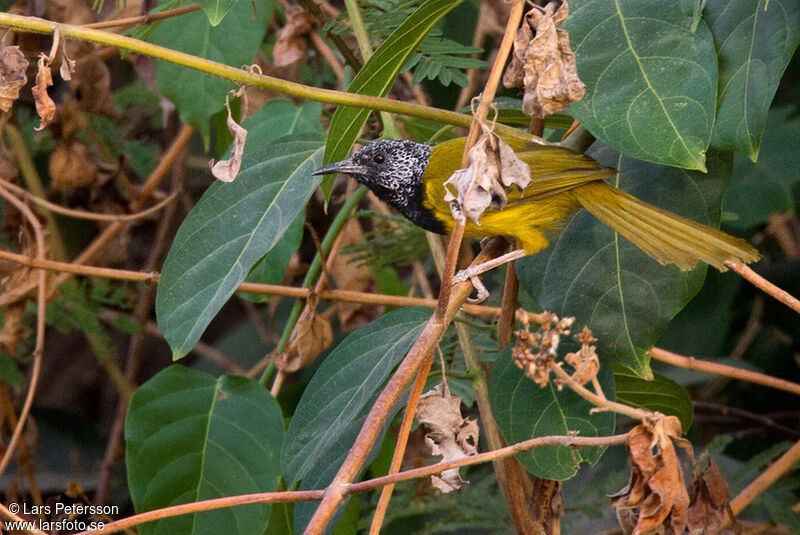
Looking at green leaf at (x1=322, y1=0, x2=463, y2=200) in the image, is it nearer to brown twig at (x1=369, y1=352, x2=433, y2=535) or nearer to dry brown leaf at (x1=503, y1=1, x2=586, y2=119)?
dry brown leaf at (x1=503, y1=1, x2=586, y2=119)

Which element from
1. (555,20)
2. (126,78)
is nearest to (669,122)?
(555,20)

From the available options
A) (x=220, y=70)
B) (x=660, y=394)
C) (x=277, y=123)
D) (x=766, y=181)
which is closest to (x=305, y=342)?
(x=277, y=123)

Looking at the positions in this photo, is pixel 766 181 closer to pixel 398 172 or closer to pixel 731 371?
pixel 731 371

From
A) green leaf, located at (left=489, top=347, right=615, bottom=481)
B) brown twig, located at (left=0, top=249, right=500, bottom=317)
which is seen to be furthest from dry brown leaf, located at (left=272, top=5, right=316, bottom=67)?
green leaf, located at (left=489, top=347, right=615, bottom=481)

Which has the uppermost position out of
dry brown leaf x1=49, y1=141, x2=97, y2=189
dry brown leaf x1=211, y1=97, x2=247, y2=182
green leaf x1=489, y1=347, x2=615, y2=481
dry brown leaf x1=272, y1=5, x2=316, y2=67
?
dry brown leaf x1=211, y1=97, x2=247, y2=182

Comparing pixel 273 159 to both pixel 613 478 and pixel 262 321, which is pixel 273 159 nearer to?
pixel 613 478

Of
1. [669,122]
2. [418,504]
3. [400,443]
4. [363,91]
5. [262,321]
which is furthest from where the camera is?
[262,321]
